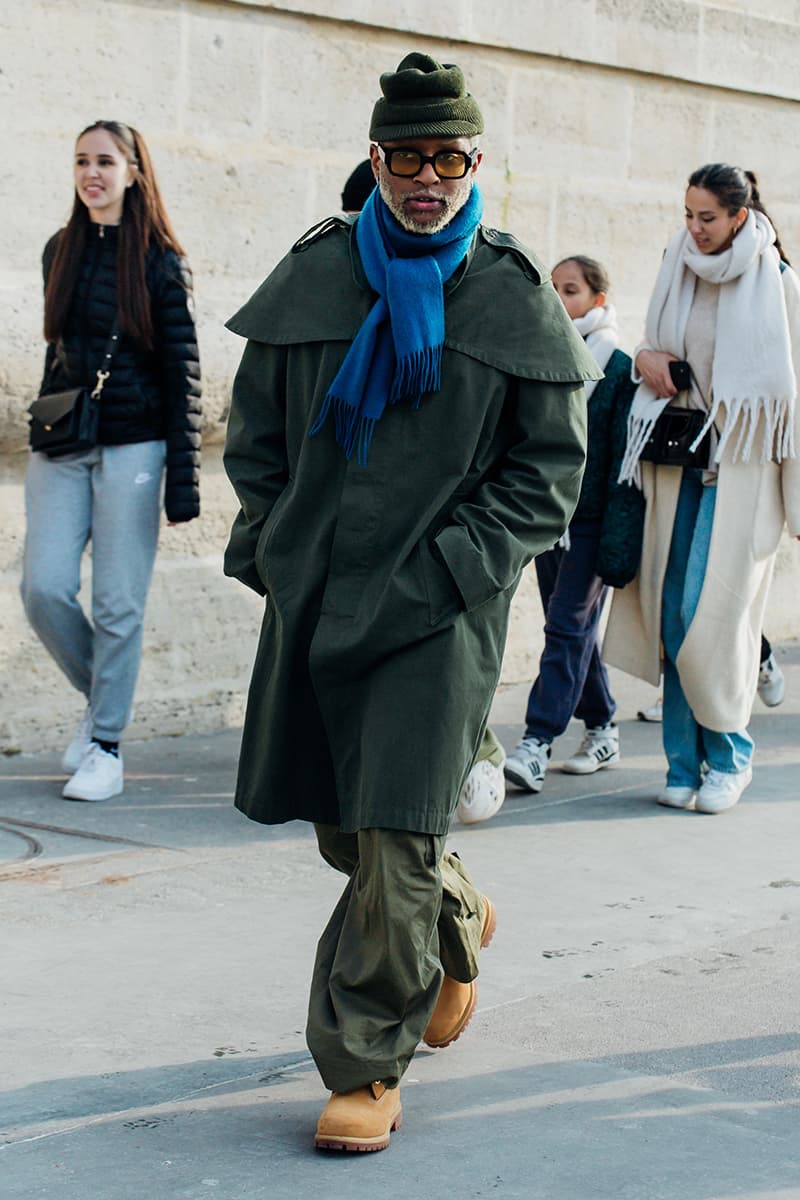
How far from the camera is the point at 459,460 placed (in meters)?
3.57

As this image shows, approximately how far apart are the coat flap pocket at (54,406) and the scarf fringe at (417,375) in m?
2.67

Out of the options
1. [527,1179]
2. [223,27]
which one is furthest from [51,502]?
[527,1179]

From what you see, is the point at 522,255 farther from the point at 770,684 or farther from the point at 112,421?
the point at 770,684

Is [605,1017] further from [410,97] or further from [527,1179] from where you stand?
[410,97]

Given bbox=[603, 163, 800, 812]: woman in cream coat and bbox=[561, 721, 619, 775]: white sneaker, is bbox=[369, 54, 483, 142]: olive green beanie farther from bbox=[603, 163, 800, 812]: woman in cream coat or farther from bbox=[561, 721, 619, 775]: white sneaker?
bbox=[561, 721, 619, 775]: white sneaker

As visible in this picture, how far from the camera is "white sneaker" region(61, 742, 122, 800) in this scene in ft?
20.0

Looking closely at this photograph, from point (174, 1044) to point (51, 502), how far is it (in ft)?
8.48

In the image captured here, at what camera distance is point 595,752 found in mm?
6816

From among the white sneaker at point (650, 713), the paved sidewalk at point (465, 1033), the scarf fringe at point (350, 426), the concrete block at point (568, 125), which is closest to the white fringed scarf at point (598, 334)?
the paved sidewalk at point (465, 1033)

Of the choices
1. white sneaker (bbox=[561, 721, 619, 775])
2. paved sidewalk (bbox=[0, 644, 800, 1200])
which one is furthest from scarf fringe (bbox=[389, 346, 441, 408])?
white sneaker (bbox=[561, 721, 619, 775])

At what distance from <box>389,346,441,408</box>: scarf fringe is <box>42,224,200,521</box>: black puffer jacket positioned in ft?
8.50

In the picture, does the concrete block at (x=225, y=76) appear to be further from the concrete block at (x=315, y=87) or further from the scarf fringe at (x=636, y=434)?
the scarf fringe at (x=636, y=434)

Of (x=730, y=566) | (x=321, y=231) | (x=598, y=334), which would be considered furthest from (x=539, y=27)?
(x=321, y=231)

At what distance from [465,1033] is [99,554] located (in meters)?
2.59
